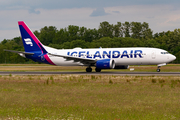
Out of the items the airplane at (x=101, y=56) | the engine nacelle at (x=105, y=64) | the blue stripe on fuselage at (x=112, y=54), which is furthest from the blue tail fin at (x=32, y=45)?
the engine nacelle at (x=105, y=64)

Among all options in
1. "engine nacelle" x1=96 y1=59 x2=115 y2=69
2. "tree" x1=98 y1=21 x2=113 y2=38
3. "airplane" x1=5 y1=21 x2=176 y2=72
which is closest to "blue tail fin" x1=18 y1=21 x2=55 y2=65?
"airplane" x1=5 y1=21 x2=176 y2=72

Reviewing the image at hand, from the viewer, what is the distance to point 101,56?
38781mm

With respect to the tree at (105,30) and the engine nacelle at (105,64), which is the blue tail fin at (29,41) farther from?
the tree at (105,30)

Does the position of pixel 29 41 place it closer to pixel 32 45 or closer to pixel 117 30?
pixel 32 45

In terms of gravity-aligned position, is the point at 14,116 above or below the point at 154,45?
below

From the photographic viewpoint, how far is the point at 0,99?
13.8 metres

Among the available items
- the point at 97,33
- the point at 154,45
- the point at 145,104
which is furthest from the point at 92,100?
the point at 97,33

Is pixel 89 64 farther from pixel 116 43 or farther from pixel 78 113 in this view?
pixel 116 43

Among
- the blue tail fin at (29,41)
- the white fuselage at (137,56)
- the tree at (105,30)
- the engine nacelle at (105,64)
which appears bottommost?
the engine nacelle at (105,64)

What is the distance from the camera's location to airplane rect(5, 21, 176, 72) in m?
37.1

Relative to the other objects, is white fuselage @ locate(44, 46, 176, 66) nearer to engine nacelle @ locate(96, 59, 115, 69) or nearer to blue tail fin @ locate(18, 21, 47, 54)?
engine nacelle @ locate(96, 59, 115, 69)

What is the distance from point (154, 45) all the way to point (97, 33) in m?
48.8

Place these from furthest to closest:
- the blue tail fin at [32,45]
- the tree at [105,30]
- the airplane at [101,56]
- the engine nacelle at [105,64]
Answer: the tree at [105,30] → the blue tail fin at [32,45] → the airplane at [101,56] → the engine nacelle at [105,64]

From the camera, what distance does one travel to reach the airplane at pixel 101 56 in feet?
122
